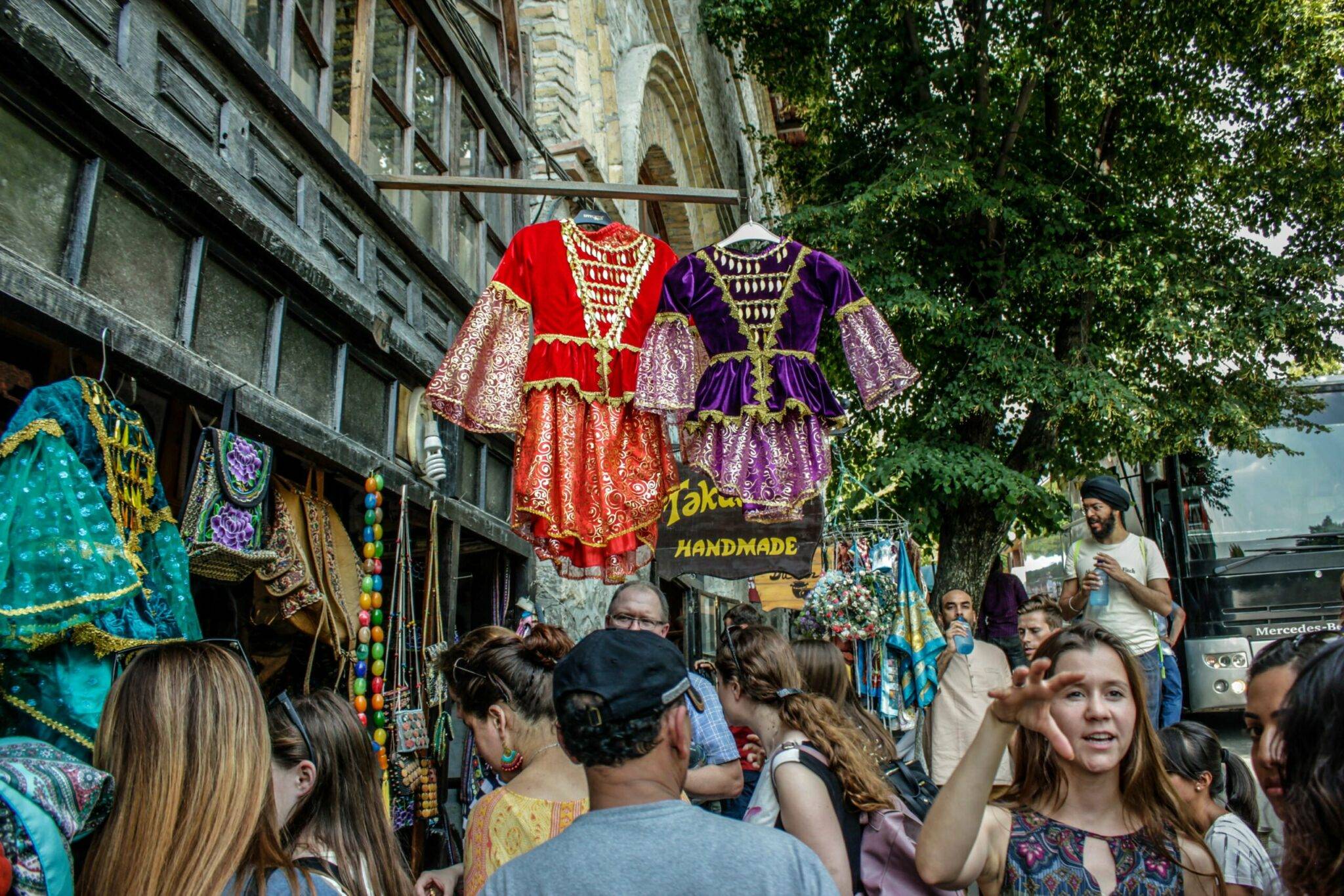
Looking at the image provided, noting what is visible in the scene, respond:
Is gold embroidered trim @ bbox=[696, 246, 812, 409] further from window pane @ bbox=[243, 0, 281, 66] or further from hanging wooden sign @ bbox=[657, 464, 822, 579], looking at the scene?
window pane @ bbox=[243, 0, 281, 66]

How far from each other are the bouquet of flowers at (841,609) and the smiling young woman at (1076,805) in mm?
5408

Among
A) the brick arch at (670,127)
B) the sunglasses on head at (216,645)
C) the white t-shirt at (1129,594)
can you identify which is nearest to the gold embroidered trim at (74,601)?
the sunglasses on head at (216,645)

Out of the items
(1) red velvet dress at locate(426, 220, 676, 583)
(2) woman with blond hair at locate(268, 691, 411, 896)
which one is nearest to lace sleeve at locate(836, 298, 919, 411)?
(1) red velvet dress at locate(426, 220, 676, 583)

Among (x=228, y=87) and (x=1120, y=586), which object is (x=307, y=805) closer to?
(x=228, y=87)

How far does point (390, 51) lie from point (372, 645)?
13.2ft

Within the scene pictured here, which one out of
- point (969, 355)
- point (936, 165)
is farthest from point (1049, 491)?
point (936, 165)

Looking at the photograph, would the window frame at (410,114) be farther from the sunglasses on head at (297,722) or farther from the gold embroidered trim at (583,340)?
the sunglasses on head at (297,722)

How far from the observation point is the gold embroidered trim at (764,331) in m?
4.67

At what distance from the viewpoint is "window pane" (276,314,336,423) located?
4.67 m

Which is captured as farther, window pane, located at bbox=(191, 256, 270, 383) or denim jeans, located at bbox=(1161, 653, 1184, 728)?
denim jeans, located at bbox=(1161, 653, 1184, 728)

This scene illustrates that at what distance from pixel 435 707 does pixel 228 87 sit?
3313 millimetres

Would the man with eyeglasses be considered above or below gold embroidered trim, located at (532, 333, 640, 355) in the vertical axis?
below

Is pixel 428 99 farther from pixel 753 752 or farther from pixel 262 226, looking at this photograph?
pixel 753 752

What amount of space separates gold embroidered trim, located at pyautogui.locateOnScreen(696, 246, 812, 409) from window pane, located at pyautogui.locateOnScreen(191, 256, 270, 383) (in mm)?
2073
